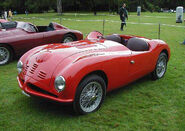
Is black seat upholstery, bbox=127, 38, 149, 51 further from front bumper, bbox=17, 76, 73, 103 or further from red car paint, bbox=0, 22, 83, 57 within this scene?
red car paint, bbox=0, 22, 83, 57

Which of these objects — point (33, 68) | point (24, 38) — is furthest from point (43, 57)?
point (24, 38)

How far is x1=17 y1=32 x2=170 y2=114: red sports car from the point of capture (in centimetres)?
298

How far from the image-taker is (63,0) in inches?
1768

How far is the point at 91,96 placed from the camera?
3.30m

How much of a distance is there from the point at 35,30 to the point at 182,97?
4960mm

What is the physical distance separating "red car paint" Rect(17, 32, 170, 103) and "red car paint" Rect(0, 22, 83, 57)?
2.61 m

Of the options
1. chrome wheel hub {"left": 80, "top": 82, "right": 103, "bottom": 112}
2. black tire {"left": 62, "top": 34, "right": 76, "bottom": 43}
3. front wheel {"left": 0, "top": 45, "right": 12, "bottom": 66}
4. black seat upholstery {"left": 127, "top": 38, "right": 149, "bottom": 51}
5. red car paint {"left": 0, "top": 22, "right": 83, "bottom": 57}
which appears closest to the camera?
chrome wheel hub {"left": 80, "top": 82, "right": 103, "bottom": 112}

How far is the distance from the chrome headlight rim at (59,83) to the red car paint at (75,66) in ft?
0.14

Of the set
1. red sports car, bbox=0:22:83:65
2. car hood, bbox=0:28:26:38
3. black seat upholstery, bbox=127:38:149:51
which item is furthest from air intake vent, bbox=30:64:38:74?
car hood, bbox=0:28:26:38

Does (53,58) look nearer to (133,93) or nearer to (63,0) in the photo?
(133,93)

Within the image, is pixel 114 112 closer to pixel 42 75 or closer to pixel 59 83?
pixel 59 83

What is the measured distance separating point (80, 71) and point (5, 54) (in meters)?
3.94

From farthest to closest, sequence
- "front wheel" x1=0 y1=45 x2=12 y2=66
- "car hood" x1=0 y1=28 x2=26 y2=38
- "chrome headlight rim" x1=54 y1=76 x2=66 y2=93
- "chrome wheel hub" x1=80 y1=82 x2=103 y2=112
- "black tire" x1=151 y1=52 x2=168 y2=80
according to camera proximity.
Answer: "car hood" x1=0 y1=28 x2=26 y2=38 < "front wheel" x1=0 y1=45 x2=12 y2=66 < "black tire" x1=151 y1=52 x2=168 y2=80 < "chrome wheel hub" x1=80 y1=82 x2=103 y2=112 < "chrome headlight rim" x1=54 y1=76 x2=66 y2=93

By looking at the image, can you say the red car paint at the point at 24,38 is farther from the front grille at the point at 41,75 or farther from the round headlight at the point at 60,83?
the round headlight at the point at 60,83
